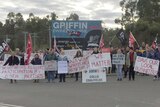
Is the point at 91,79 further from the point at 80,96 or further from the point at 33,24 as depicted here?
the point at 33,24

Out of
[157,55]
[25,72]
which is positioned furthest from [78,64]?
[157,55]

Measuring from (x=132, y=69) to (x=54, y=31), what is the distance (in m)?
8.81

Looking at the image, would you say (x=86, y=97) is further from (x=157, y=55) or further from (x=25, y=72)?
(x=157, y=55)

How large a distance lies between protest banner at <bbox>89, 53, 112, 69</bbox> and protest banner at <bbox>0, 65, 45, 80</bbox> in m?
2.74

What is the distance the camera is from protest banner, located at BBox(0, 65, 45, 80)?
2394cm

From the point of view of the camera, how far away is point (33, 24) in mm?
92812

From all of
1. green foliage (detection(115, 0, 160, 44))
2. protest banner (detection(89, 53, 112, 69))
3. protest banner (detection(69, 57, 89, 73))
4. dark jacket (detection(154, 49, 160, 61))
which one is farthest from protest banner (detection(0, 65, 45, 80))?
green foliage (detection(115, 0, 160, 44))

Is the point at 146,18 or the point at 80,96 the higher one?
the point at 146,18

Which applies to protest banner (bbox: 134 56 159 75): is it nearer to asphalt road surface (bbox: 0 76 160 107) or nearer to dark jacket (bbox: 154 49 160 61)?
dark jacket (bbox: 154 49 160 61)

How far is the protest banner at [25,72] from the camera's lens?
23.9 m

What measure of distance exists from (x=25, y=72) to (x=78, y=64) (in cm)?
281

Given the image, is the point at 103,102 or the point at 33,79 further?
the point at 33,79

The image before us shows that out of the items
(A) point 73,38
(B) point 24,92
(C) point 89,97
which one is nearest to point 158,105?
(C) point 89,97

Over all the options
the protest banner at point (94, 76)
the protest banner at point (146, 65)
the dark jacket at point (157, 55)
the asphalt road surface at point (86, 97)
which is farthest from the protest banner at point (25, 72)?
the dark jacket at point (157, 55)
